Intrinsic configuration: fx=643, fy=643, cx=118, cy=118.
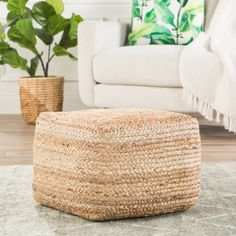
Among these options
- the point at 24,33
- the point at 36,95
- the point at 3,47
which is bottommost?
the point at 36,95

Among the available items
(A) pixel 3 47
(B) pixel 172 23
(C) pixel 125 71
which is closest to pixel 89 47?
(C) pixel 125 71

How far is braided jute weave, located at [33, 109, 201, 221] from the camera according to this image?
1687 millimetres

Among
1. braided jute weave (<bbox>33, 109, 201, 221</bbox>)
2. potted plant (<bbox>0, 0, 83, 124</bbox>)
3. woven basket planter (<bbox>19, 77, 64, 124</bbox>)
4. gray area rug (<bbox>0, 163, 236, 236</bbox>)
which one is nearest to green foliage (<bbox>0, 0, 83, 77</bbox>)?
potted plant (<bbox>0, 0, 83, 124</bbox>)

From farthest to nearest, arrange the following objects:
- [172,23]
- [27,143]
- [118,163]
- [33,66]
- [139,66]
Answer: [33,66] < [172,23] < [139,66] < [27,143] < [118,163]

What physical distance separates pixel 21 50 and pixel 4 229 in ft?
9.58

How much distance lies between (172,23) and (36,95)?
934 mm

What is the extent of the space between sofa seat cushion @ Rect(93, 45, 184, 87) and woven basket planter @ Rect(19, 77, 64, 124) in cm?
45

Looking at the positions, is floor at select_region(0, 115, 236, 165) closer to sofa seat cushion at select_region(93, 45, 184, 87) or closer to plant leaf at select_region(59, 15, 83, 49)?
sofa seat cushion at select_region(93, 45, 184, 87)

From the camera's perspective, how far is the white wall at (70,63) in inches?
176

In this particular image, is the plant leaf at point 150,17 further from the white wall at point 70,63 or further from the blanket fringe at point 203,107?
the blanket fringe at point 203,107

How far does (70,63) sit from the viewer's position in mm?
4488

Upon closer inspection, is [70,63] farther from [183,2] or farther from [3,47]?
[183,2]

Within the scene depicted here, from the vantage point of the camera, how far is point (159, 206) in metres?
1.76

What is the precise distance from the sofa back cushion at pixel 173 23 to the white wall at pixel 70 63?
646 millimetres
